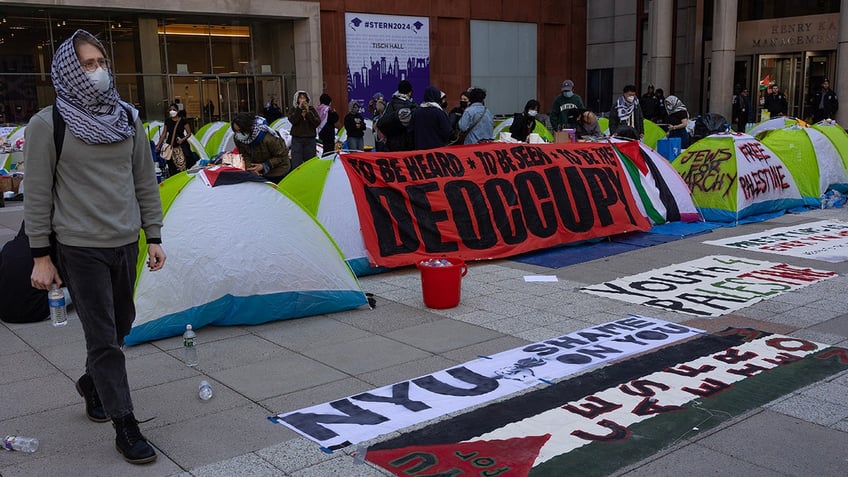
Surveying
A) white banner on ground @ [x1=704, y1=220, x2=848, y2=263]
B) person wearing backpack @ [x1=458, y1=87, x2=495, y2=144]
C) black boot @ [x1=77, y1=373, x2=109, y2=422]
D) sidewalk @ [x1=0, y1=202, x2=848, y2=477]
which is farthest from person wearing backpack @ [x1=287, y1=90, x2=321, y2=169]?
black boot @ [x1=77, y1=373, x2=109, y2=422]

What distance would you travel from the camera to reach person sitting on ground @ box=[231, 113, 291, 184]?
8.70 metres

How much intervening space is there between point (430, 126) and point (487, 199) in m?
1.74

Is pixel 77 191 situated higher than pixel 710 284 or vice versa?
pixel 77 191

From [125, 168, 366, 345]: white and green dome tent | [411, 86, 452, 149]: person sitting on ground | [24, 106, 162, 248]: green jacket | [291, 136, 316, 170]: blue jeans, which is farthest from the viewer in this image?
[291, 136, 316, 170]: blue jeans

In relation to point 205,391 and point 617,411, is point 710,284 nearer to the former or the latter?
point 617,411

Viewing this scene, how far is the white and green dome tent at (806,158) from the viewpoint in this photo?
12.7 metres

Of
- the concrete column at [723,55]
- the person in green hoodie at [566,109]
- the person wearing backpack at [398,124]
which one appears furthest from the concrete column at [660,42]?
the person wearing backpack at [398,124]

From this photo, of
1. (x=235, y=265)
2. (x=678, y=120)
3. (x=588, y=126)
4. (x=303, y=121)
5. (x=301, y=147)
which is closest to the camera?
(x=235, y=265)

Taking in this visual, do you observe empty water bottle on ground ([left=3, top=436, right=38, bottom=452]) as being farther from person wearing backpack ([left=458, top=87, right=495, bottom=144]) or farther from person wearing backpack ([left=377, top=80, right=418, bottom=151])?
person wearing backpack ([left=458, top=87, right=495, bottom=144])

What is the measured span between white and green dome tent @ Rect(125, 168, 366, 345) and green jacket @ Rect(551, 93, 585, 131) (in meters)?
8.75

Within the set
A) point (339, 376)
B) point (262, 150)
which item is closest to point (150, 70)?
point (262, 150)

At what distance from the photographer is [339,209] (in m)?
8.30

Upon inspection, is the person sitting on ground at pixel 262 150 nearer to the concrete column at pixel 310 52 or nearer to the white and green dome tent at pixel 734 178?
the white and green dome tent at pixel 734 178

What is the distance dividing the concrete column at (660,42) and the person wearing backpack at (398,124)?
20.0 metres
